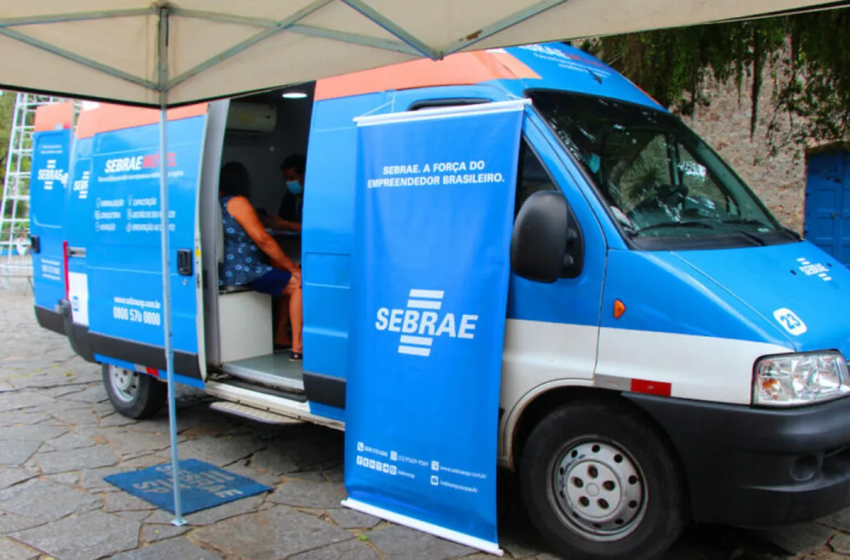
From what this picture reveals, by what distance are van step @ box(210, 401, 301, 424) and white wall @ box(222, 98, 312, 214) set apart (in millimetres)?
2592

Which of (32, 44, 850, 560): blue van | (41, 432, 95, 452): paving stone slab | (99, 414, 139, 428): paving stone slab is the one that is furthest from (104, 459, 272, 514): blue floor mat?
(99, 414, 139, 428): paving stone slab

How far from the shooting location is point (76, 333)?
22.4 feet

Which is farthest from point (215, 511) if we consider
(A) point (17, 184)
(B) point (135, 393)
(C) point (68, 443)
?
(A) point (17, 184)

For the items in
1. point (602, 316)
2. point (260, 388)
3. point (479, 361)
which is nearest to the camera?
point (602, 316)

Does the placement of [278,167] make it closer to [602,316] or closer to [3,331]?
[602,316]

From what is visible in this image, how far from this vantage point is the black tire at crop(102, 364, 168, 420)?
21.1 feet

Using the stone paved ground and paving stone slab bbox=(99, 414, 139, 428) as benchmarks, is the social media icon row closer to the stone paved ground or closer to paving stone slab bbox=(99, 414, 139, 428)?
the stone paved ground

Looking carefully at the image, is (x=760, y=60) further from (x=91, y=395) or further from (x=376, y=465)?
(x=91, y=395)

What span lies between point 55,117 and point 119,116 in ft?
7.15

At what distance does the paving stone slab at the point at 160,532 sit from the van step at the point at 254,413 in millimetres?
960

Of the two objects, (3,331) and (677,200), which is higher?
(677,200)

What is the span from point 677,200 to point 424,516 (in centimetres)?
220

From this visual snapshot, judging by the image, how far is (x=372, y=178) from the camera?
4391mm

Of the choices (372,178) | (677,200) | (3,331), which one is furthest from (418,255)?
(3,331)
